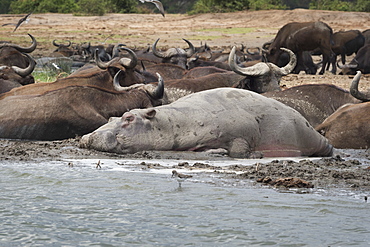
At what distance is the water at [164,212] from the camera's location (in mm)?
4184

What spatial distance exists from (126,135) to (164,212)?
2.64 metres

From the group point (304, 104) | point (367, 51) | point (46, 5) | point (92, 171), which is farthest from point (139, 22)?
point (92, 171)

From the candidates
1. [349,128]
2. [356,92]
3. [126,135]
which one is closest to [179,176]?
[126,135]

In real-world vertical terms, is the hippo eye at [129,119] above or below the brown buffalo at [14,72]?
above

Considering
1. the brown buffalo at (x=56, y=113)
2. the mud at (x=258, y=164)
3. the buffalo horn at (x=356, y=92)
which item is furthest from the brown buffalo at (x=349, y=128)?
the brown buffalo at (x=56, y=113)

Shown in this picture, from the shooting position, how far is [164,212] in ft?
15.9

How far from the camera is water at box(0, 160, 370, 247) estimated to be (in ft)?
13.7

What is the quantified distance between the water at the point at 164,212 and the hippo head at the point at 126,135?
1.08m

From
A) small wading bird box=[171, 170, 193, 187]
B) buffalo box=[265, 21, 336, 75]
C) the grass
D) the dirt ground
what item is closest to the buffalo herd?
small wading bird box=[171, 170, 193, 187]

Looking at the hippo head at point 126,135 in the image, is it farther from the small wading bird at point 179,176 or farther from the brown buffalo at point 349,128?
the brown buffalo at point 349,128

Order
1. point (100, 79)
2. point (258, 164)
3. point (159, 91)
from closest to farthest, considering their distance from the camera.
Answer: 1. point (258, 164)
2. point (159, 91)
3. point (100, 79)

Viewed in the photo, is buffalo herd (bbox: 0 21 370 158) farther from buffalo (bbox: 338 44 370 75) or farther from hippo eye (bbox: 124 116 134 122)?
buffalo (bbox: 338 44 370 75)

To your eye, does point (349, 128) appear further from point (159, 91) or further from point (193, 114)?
point (159, 91)

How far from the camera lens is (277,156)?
764 cm
